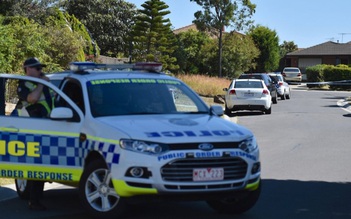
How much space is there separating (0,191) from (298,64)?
8212 cm

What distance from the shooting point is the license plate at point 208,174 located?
673 centimetres

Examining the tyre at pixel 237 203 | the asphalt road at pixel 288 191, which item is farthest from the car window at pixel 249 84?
→ the tyre at pixel 237 203

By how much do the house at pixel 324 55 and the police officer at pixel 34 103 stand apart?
78973 millimetres

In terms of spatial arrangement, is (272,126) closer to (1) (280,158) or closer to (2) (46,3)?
(1) (280,158)

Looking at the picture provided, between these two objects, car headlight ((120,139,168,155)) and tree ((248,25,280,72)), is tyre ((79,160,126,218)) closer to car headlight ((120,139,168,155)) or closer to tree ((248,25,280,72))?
car headlight ((120,139,168,155))

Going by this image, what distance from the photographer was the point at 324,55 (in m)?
85.4

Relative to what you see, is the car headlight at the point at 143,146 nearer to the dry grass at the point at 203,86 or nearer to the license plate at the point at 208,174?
the license plate at the point at 208,174

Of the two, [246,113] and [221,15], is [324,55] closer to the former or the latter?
[221,15]

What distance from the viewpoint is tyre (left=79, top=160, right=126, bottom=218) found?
6.96 meters

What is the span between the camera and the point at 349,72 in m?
59.3

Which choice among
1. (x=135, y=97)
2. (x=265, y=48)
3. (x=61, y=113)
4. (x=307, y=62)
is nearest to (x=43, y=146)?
(x=61, y=113)

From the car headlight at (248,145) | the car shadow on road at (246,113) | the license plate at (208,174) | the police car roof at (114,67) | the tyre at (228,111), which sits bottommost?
the car shadow on road at (246,113)

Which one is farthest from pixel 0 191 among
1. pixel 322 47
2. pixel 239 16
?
pixel 322 47

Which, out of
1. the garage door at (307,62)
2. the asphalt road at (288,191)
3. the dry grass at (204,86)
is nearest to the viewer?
the asphalt road at (288,191)
